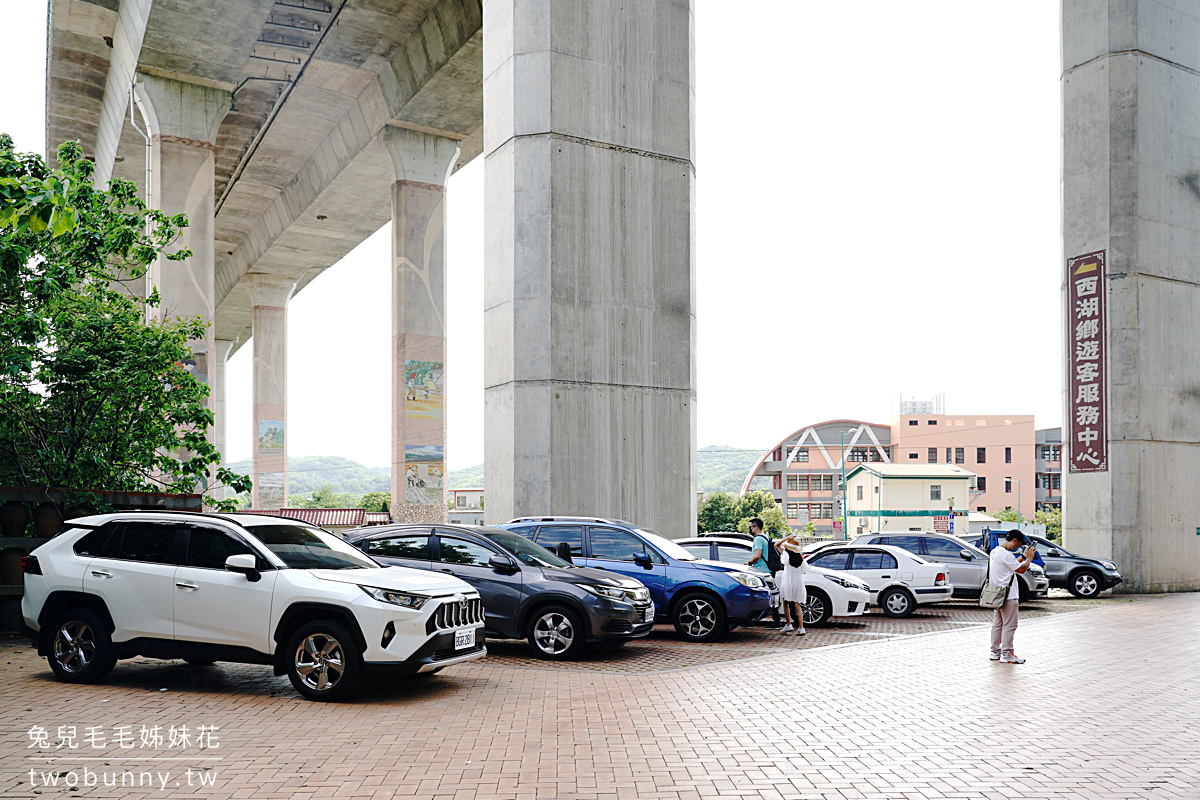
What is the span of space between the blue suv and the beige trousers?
3.04 metres

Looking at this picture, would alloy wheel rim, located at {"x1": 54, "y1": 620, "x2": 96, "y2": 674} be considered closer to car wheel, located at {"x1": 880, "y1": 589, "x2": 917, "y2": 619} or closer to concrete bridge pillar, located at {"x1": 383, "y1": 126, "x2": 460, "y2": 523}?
car wheel, located at {"x1": 880, "y1": 589, "x2": 917, "y2": 619}

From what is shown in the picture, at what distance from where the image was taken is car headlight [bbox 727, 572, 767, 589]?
44.7 ft

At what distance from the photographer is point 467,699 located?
9.18 meters

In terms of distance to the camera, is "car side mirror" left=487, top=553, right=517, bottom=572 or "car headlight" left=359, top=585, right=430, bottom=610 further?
"car side mirror" left=487, top=553, right=517, bottom=572

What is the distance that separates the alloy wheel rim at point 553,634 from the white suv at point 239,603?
6.54ft

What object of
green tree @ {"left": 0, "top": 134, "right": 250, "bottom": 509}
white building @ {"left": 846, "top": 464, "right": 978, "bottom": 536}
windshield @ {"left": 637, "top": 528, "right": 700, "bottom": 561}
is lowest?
white building @ {"left": 846, "top": 464, "right": 978, "bottom": 536}

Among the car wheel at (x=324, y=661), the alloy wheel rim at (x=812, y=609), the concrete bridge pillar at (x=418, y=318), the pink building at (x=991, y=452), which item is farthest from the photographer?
the pink building at (x=991, y=452)

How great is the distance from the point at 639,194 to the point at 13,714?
1398cm

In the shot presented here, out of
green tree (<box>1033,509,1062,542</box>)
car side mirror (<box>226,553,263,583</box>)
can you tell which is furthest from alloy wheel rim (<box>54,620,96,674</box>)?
green tree (<box>1033,509,1062,542</box>)

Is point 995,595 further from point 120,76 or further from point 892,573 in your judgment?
point 120,76

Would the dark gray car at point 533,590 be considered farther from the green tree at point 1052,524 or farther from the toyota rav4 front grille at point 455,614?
the green tree at point 1052,524

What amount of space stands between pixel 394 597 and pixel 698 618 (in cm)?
591

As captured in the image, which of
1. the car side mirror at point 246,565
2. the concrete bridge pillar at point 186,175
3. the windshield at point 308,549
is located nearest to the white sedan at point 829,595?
the windshield at point 308,549

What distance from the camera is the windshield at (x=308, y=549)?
949 cm
